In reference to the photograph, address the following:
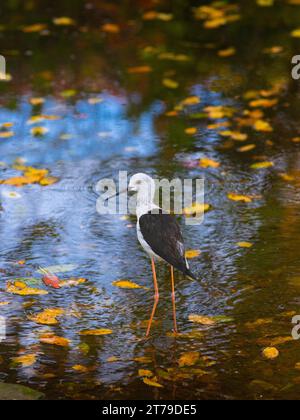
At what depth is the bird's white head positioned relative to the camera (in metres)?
5.15

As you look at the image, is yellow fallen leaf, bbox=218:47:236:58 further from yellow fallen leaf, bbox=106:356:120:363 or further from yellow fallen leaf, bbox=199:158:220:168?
yellow fallen leaf, bbox=106:356:120:363

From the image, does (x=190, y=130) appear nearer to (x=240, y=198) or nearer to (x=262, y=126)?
(x=262, y=126)

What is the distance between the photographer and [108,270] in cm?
571

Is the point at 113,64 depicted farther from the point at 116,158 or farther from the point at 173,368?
the point at 173,368

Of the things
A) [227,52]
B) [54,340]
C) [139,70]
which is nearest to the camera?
[54,340]

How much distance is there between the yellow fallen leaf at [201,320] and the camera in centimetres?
501

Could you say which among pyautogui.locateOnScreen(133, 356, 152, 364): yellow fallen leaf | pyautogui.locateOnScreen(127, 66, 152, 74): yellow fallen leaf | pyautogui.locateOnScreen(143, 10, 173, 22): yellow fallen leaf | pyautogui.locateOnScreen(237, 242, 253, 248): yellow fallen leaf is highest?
pyautogui.locateOnScreen(143, 10, 173, 22): yellow fallen leaf

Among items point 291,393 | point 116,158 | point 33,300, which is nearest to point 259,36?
point 116,158

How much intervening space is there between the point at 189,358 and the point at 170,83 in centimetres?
497

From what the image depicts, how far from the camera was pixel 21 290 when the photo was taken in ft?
17.9

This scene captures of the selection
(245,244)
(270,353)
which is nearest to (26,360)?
(270,353)

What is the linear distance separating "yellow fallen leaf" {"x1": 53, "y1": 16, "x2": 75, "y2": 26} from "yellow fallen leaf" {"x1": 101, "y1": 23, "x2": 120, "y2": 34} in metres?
0.45

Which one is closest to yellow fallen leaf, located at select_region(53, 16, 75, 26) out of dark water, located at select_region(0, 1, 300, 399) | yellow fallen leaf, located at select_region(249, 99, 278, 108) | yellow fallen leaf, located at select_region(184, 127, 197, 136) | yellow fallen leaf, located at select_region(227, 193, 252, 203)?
dark water, located at select_region(0, 1, 300, 399)
